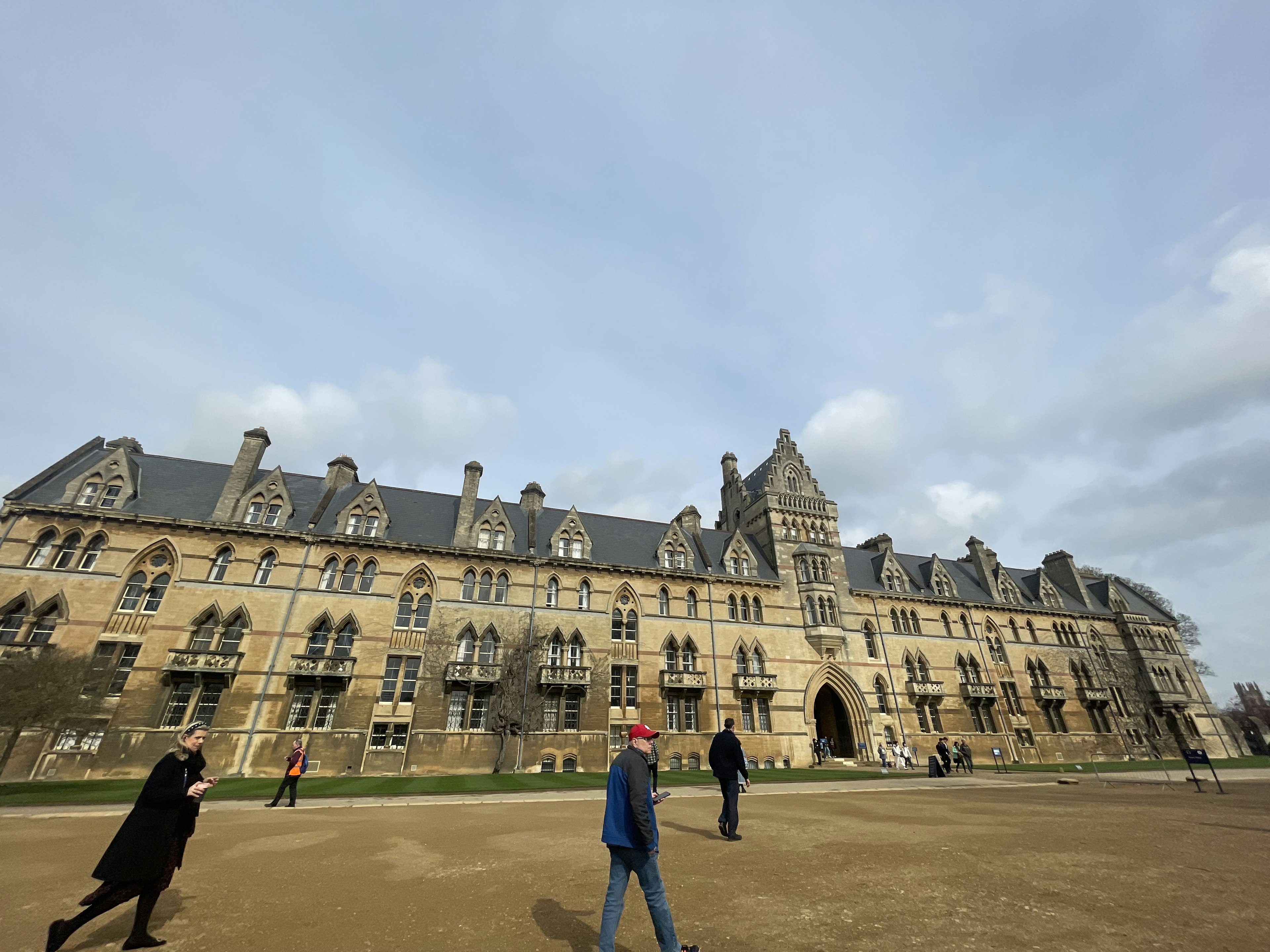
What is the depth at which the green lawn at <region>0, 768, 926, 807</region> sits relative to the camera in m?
18.0

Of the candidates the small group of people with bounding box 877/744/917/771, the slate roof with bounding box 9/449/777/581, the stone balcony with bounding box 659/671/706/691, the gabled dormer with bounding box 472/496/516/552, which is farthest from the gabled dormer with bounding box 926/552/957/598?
the gabled dormer with bounding box 472/496/516/552

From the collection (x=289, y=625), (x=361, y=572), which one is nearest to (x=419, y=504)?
(x=361, y=572)

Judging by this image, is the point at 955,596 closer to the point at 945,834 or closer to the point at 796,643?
the point at 796,643

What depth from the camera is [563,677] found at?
30.7 meters

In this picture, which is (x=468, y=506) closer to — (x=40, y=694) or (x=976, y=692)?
(x=40, y=694)

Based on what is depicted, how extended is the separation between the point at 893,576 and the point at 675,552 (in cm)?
1937

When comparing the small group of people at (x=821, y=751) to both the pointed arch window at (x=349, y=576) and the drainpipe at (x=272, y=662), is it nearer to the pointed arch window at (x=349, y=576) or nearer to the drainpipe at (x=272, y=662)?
the pointed arch window at (x=349, y=576)

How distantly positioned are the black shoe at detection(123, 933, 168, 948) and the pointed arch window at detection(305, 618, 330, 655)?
83.4 feet

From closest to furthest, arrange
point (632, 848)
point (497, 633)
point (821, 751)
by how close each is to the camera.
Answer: point (632, 848)
point (497, 633)
point (821, 751)

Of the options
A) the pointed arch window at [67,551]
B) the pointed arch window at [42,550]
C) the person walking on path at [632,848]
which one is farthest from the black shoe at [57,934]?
the pointed arch window at [42,550]

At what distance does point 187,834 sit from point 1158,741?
63585 mm

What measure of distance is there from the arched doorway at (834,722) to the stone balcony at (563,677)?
667 inches

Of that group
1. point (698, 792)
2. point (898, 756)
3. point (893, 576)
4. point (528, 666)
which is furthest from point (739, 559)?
point (698, 792)

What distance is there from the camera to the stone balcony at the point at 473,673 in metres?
29.2
